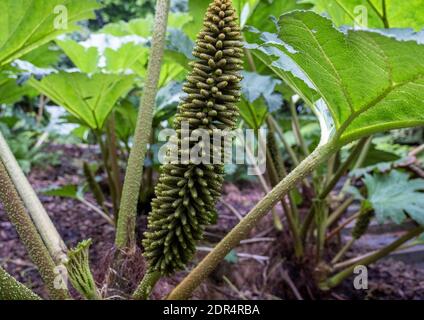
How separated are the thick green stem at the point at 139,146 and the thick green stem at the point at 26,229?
7.1 inches

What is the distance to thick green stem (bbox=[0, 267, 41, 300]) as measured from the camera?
690mm

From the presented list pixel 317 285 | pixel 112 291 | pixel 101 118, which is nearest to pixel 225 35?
pixel 112 291

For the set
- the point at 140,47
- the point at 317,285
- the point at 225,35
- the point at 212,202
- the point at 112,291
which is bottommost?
the point at 317,285

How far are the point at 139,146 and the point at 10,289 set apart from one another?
1.16 ft

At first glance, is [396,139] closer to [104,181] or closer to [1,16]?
[104,181]

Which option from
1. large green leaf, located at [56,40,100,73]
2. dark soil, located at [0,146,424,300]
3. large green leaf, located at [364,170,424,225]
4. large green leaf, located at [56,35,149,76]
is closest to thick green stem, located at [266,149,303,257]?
dark soil, located at [0,146,424,300]

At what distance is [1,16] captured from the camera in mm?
880

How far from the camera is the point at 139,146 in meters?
0.90

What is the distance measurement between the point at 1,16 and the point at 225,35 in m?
0.49

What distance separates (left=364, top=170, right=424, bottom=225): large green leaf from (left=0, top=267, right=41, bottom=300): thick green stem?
36.3 inches

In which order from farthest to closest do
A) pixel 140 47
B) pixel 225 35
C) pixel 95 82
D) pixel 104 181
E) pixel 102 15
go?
pixel 102 15 → pixel 104 181 → pixel 140 47 → pixel 95 82 → pixel 225 35

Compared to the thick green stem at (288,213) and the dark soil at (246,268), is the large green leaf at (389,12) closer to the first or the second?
the thick green stem at (288,213)

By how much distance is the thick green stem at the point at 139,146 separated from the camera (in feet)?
2.91

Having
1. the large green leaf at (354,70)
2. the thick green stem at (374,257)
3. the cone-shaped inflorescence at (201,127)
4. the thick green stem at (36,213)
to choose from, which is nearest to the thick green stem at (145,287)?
the cone-shaped inflorescence at (201,127)
